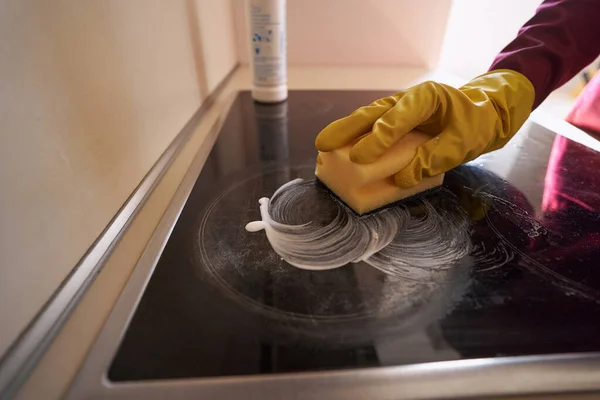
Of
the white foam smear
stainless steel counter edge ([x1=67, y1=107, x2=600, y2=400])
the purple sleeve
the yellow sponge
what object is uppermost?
the purple sleeve

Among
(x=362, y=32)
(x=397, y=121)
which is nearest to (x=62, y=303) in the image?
(x=397, y=121)

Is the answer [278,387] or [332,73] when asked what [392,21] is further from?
[278,387]

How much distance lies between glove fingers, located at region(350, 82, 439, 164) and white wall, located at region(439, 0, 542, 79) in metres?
0.96

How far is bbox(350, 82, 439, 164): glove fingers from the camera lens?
16.4 inches

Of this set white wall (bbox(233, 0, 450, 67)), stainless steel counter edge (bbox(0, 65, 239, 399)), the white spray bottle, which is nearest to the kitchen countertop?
stainless steel counter edge (bbox(0, 65, 239, 399))

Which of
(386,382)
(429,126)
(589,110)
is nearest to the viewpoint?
(386,382)

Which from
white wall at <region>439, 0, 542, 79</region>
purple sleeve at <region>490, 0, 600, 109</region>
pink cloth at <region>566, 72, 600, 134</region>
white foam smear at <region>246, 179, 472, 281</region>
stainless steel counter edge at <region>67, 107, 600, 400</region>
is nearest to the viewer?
stainless steel counter edge at <region>67, 107, 600, 400</region>

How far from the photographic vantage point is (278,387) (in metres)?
0.26

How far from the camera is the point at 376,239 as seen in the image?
0.41 metres

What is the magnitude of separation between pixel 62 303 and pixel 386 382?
29 centimetres

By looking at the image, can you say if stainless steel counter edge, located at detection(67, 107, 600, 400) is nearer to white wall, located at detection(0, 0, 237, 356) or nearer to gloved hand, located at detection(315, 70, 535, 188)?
white wall, located at detection(0, 0, 237, 356)

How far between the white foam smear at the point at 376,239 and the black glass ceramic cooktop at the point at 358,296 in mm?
12

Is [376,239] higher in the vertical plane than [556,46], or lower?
lower

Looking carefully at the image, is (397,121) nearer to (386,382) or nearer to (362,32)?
(386,382)
